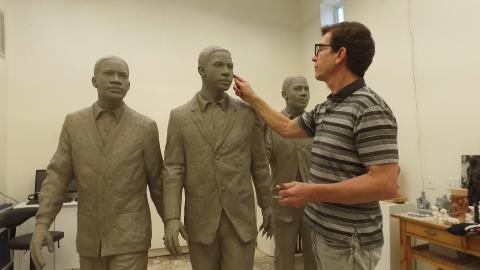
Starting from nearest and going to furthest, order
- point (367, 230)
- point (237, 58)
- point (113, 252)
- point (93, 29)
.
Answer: point (367, 230) < point (113, 252) < point (93, 29) < point (237, 58)

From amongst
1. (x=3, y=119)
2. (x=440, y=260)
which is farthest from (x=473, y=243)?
(x=3, y=119)

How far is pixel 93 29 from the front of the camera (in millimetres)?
4852

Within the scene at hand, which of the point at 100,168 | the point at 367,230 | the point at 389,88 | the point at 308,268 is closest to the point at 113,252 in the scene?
the point at 100,168

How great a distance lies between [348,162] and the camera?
4.52 ft

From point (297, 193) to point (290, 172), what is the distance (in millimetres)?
1516

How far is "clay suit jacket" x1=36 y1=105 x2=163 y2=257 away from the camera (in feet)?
5.87

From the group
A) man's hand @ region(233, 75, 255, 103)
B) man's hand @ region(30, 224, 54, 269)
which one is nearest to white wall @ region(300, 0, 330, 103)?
man's hand @ region(233, 75, 255, 103)

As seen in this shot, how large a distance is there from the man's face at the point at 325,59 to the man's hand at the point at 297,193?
0.52 m

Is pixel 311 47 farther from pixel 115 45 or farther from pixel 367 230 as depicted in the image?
pixel 367 230

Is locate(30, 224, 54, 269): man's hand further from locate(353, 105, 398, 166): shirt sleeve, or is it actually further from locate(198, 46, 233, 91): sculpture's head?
locate(353, 105, 398, 166): shirt sleeve

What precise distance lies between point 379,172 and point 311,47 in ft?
15.8

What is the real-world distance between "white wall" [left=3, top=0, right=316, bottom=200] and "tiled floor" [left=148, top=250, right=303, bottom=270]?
5.75ft

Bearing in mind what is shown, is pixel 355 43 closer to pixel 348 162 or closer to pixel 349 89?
pixel 349 89

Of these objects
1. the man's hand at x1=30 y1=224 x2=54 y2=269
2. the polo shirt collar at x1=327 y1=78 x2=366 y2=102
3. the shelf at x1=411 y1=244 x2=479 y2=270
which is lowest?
the shelf at x1=411 y1=244 x2=479 y2=270
